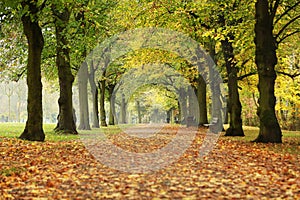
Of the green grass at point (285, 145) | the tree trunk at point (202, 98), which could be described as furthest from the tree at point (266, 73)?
the tree trunk at point (202, 98)

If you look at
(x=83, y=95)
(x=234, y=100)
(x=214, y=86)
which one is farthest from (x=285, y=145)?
(x=83, y=95)

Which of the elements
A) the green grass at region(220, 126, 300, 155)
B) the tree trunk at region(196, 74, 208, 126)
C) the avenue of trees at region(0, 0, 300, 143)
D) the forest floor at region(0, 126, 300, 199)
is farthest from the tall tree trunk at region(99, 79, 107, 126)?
the forest floor at region(0, 126, 300, 199)

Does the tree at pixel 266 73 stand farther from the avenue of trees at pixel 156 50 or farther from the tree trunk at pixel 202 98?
the tree trunk at pixel 202 98

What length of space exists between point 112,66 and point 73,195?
114 ft

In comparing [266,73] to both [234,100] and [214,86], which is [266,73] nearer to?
[234,100]

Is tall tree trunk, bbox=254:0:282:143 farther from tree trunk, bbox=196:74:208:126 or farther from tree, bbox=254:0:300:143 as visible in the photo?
tree trunk, bbox=196:74:208:126

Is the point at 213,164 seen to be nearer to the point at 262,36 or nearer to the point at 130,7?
the point at 262,36

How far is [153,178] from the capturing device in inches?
323

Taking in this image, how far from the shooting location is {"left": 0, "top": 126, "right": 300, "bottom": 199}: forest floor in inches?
263

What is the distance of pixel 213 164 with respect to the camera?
1022 cm

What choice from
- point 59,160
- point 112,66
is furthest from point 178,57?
point 59,160

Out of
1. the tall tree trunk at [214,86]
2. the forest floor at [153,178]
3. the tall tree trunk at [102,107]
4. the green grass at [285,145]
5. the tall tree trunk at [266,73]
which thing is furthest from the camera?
the tall tree trunk at [102,107]

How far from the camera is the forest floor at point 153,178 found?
6691mm

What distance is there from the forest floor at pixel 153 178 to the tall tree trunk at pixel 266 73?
176 inches
